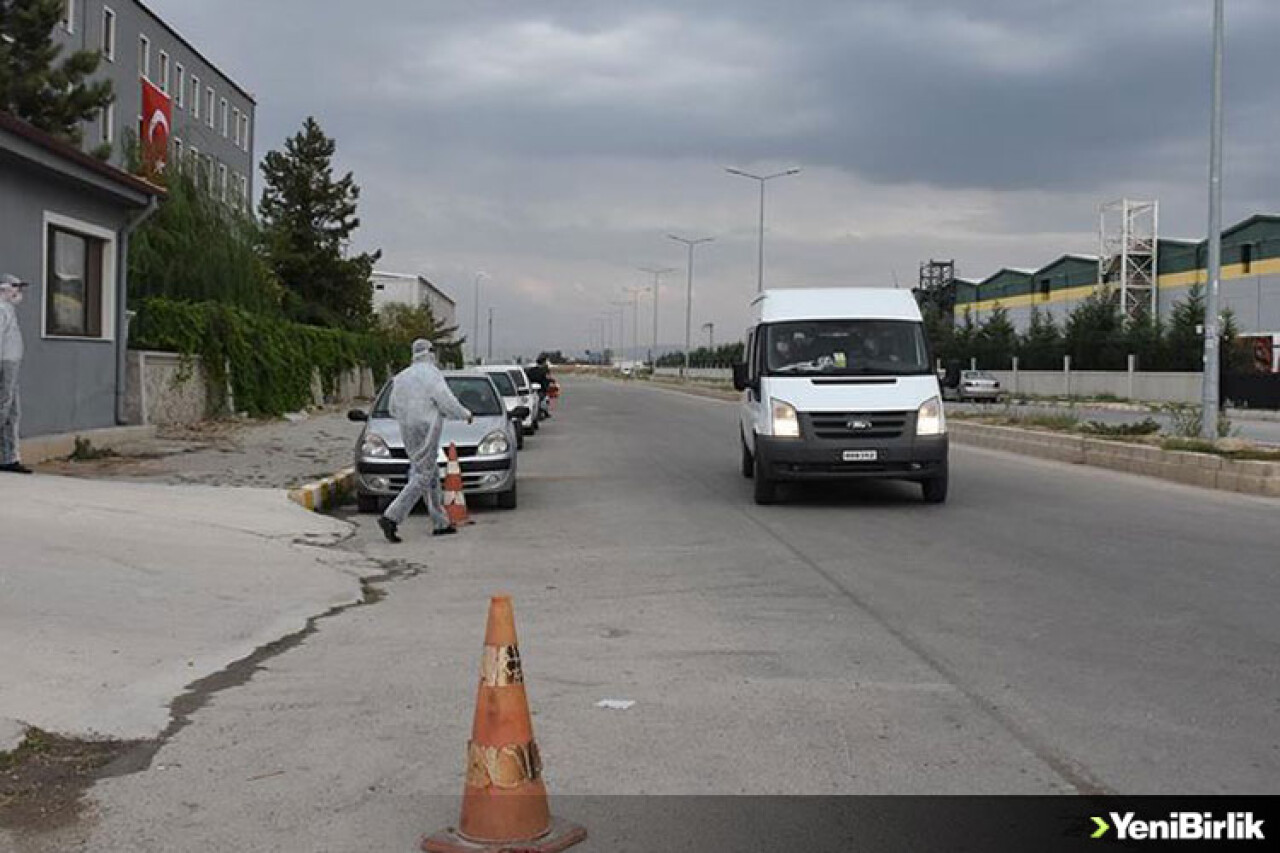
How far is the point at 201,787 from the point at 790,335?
1090 centimetres

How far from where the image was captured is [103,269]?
18391mm

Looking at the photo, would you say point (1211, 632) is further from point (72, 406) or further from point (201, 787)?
point (72, 406)

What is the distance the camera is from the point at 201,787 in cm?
493

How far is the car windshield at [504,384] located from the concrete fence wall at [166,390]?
553 centimetres

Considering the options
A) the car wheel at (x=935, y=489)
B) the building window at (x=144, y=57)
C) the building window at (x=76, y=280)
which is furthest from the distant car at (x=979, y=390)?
the building window at (x=76, y=280)

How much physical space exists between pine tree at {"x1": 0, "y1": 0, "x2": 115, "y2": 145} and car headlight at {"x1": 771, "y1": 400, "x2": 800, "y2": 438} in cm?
2288

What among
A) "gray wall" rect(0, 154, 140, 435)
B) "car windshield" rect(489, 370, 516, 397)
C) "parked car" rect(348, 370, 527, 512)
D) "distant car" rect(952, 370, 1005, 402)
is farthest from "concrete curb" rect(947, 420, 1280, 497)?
"distant car" rect(952, 370, 1005, 402)

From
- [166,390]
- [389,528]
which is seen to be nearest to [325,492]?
[389,528]

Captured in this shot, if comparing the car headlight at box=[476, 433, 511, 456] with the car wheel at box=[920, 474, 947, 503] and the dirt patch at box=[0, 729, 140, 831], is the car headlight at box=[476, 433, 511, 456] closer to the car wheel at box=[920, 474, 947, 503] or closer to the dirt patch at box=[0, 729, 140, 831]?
the car wheel at box=[920, 474, 947, 503]

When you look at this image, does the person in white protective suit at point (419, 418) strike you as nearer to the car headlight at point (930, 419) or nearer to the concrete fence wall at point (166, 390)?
the car headlight at point (930, 419)

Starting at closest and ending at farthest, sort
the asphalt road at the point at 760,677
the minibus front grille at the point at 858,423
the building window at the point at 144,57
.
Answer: the asphalt road at the point at 760,677
the minibus front grille at the point at 858,423
the building window at the point at 144,57

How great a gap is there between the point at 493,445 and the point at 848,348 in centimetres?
430

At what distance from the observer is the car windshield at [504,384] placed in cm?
2614

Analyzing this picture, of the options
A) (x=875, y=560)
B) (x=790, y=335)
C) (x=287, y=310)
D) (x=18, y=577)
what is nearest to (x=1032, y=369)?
(x=287, y=310)
